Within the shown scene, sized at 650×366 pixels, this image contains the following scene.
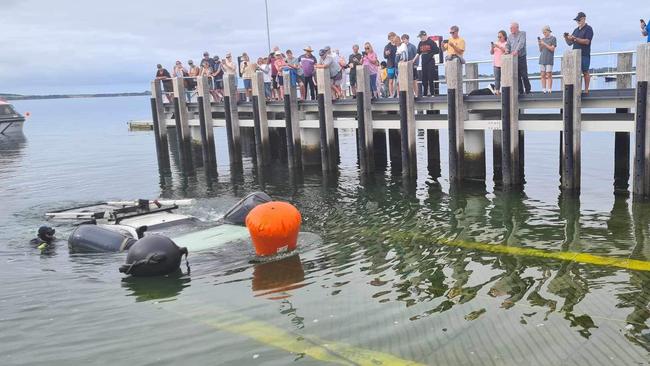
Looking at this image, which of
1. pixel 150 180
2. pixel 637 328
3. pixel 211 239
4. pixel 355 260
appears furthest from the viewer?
pixel 150 180

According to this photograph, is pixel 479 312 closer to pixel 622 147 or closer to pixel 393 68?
pixel 622 147

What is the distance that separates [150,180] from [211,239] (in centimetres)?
→ 1233

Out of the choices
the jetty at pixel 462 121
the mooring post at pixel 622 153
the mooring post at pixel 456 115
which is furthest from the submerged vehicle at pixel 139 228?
the mooring post at pixel 622 153

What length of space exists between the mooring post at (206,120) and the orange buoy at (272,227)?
43.1 ft

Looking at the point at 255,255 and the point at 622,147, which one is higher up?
the point at 622,147

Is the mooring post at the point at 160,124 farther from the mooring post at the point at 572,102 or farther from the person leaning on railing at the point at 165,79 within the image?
the mooring post at the point at 572,102

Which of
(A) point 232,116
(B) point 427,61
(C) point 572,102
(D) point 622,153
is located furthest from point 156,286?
(A) point 232,116

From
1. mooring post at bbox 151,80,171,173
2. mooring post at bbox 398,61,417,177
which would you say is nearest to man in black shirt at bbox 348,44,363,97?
mooring post at bbox 398,61,417,177

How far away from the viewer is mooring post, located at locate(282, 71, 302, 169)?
20.0m

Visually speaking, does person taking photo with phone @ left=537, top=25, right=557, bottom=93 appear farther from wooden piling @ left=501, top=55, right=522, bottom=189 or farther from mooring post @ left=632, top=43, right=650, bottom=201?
mooring post @ left=632, top=43, right=650, bottom=201

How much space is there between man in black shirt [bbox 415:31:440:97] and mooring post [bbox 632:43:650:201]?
19.3ft

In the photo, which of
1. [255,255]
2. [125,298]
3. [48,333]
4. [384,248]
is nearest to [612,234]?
[384,248]

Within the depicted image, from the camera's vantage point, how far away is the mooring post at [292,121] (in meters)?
20.0

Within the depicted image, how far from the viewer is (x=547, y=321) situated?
267 inches
